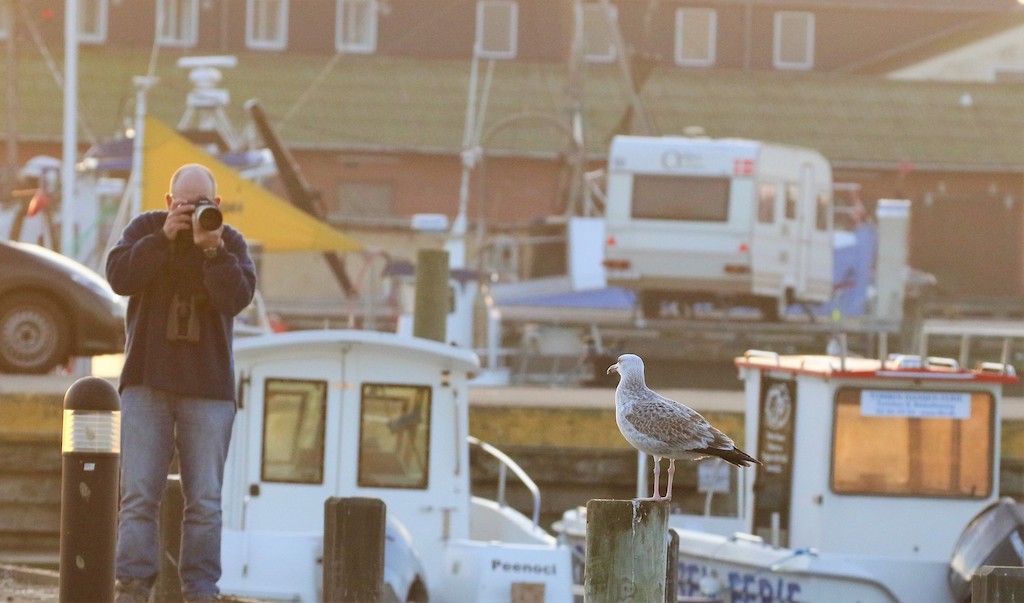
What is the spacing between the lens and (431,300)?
18.2 meters

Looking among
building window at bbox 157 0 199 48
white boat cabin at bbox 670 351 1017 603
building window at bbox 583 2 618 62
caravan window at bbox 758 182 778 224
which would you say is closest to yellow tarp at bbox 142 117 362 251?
caravan window at bbox 758 182 778 224

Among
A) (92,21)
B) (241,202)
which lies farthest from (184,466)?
(92,21)

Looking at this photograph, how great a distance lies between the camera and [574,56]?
3512 cm

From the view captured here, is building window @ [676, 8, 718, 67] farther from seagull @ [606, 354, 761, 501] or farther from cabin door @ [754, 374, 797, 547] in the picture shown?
seagull @ [606, 354, 761, 501]

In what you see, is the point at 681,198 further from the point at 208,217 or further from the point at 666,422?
the point at 666,422

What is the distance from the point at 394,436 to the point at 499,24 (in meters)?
40.9

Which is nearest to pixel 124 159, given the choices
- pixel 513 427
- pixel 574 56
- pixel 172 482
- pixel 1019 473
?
pixel 574 56

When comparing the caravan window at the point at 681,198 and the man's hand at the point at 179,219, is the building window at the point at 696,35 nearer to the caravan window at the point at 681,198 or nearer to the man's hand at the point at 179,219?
the caravan window at the point at 681,198

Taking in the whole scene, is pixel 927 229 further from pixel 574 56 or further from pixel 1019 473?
→ pixel 1019 473

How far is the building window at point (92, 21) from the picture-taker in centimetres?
5216

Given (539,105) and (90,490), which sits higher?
(539,105)

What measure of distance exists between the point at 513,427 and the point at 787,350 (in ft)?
34.3

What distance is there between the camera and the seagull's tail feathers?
25.1 feet

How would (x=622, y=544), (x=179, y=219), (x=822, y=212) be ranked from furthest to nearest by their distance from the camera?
(x=822, y=212), (x=179, y=219), (x=622, y=544)
